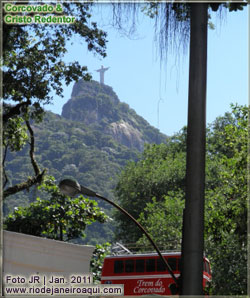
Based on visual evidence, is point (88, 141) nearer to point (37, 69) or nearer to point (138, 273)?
point (138, 273)

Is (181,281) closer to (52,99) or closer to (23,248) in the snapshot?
(23,248)

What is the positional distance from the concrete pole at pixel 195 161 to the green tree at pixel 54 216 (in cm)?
774

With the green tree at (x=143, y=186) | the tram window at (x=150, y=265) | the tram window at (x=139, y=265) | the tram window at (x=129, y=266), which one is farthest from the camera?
the green tree at (x=143, y=186)

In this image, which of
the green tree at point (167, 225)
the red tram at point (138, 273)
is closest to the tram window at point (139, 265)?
the red tram at point (138, 273)

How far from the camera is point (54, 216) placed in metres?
11.5

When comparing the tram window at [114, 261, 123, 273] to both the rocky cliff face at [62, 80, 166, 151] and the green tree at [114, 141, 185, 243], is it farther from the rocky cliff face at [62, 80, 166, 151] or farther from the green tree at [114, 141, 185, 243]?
the rocky cliff face at [62, 80, 166, 151]

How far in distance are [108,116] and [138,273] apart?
117151 millimetres

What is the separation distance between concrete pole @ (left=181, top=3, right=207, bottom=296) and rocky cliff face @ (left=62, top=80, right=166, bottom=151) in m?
129

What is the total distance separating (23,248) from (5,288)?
0.77 m

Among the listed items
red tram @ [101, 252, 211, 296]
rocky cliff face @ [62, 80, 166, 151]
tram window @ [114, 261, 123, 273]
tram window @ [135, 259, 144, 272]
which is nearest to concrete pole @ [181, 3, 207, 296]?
red tram @ [101, 252, 211, 296]

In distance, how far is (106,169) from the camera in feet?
332

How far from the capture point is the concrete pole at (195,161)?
368 cm

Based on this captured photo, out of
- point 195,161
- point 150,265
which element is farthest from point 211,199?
point 195,161

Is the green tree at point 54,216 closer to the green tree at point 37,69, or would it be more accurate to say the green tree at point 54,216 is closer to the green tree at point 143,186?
the green tree at point 37,69
